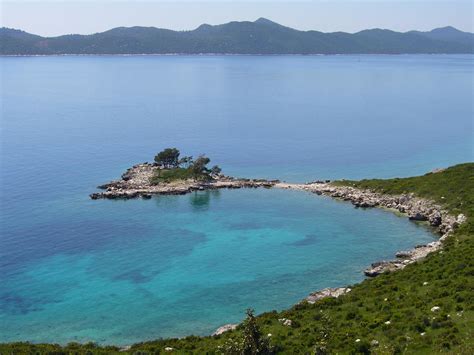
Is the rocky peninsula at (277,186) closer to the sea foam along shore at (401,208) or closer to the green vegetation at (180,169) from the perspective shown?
the sea foam along shore at (401,208)

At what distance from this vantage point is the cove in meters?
57.0

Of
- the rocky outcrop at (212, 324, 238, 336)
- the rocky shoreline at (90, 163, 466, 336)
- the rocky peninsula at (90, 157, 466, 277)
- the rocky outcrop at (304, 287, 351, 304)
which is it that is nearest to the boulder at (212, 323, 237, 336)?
the rocky outcrop at (212, 324, 238, 336)

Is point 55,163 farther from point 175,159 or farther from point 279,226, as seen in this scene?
point 279,226

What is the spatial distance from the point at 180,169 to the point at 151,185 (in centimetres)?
907

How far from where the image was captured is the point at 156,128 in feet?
580

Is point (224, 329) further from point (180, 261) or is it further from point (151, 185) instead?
point (151, 185)

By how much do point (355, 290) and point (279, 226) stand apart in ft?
99.5

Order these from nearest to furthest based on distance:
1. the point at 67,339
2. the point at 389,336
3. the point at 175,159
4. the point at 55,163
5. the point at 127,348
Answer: the point at 389,336 → the point at 127,348 → the point at 67,339 → the point at 175,159 → the point at 55,163

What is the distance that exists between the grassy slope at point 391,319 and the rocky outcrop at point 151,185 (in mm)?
50876

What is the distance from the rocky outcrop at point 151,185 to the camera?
101 metres

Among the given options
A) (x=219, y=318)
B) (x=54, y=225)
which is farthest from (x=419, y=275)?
(x=54, y=225)

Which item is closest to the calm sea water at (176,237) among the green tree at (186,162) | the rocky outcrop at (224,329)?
the rocky outcrop at (224,329)

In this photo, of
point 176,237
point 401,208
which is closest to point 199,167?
point 176,237

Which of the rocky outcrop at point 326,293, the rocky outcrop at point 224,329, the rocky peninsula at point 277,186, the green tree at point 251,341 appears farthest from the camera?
the rocky peninsula at point 277,186
